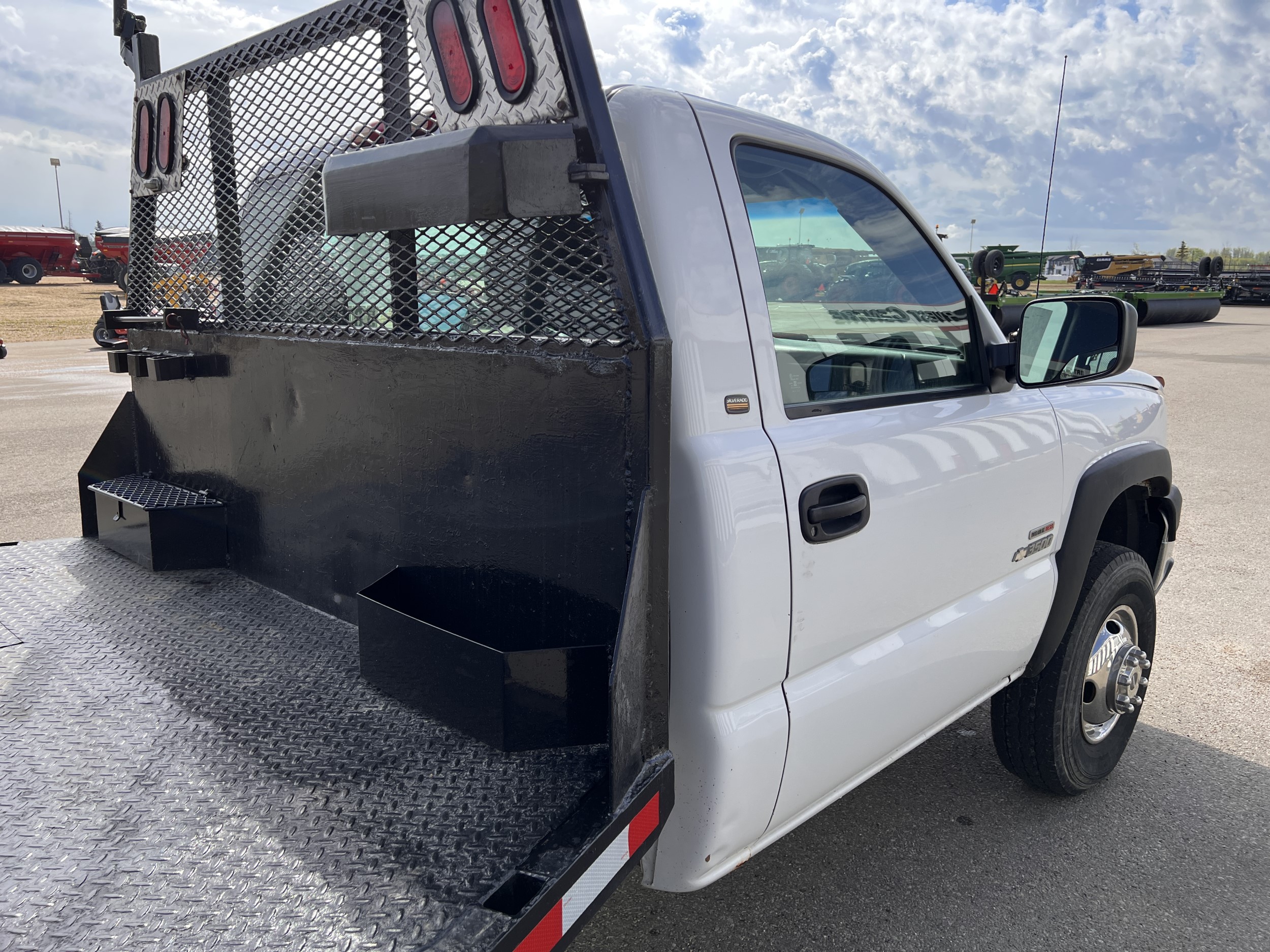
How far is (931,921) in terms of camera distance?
259 cm

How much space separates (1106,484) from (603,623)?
1896 mm

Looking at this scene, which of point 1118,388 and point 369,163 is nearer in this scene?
point 369,163

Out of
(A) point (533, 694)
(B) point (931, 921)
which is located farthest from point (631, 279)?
(B) point (931, 921)

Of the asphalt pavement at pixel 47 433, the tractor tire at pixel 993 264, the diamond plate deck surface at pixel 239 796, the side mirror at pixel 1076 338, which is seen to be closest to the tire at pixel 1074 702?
the side mirror at pixel 1076 338

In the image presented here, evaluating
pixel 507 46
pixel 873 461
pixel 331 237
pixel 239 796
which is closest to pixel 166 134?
pixel 331 237

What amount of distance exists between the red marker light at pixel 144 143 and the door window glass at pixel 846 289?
202 centimetres

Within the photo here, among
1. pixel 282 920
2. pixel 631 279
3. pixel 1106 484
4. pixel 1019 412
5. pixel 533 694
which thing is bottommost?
pixel 282 920

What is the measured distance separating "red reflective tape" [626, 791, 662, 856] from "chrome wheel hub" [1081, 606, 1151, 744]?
1.96 meters

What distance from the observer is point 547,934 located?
1488 mm

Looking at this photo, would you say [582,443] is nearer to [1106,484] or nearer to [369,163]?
[369,163]

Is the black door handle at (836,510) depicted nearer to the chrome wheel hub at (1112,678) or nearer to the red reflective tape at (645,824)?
the red reflective tape at (645,824)

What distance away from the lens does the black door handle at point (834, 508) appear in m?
1.92

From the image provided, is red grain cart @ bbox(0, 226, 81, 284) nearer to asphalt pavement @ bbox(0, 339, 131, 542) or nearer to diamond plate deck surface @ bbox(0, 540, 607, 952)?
asphalt pavement @ bbox(0, 339, 131, 542)

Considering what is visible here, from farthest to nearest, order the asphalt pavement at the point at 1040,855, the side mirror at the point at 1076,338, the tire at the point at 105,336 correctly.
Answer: the tire at the point at 105,336 → the side mirror at the point at 1076,338 → the asphalt pavement at the point at 1040,855
